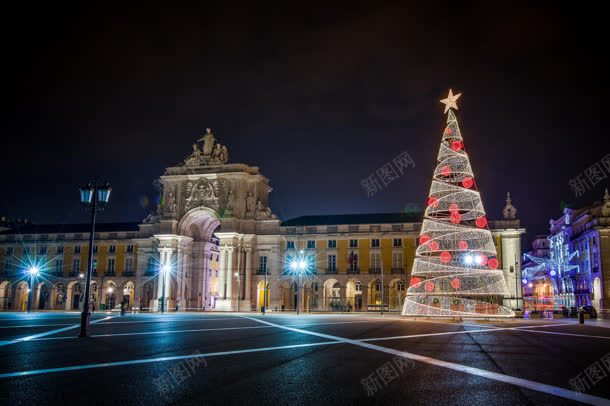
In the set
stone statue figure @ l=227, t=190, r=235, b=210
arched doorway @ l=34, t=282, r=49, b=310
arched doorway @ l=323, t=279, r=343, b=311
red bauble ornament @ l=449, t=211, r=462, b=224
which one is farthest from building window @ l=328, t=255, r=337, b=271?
arched doorway @ l=34, t=282, r=49, b=310

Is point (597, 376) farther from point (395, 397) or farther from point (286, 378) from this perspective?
point (286, 378)

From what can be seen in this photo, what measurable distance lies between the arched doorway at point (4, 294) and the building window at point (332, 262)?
158ft

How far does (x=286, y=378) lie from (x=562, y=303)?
289 feet

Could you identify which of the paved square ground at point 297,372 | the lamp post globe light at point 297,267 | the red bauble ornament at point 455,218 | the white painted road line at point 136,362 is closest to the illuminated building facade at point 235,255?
the lamp post globe light at point 297,267

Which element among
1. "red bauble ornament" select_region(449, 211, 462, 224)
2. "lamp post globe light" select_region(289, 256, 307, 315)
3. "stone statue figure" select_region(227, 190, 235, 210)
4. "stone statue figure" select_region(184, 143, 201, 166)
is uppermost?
"stone statue figure" select_region(184, 143, 201, 166)

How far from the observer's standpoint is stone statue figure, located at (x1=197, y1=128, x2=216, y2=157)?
248ft

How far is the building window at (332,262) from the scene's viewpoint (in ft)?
238

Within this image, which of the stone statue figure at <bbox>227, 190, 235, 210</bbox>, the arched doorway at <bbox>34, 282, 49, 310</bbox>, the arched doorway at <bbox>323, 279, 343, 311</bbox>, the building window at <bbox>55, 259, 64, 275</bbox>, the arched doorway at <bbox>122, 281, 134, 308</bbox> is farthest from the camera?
the building window at <bbox>55, 259, 64, 275</bbox>

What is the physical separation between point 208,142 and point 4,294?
128 ft

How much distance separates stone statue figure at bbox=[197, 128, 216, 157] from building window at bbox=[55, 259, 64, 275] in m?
28.1

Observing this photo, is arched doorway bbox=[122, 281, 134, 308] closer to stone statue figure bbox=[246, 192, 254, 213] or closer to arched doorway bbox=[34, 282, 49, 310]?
arched doorway bbox=[34, 282, 49, 310]

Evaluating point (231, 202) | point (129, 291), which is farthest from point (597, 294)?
point (129, 291)

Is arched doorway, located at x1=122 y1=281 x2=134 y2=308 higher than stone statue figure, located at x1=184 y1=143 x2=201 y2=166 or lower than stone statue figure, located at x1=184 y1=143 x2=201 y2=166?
lower

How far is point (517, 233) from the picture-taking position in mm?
68312
